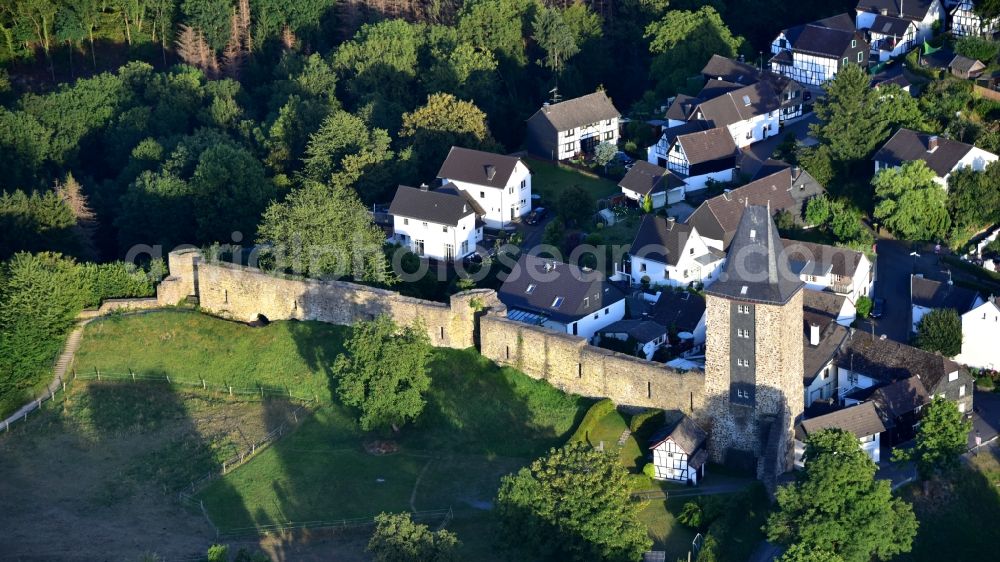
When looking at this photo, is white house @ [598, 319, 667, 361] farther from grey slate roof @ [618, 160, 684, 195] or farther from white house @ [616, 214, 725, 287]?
grey slate roof @ [618, 160, 684, 195]

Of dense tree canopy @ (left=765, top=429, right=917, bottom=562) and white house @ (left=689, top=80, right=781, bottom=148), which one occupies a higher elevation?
white house @ (left=689, top=80, right=781, bottom=148)

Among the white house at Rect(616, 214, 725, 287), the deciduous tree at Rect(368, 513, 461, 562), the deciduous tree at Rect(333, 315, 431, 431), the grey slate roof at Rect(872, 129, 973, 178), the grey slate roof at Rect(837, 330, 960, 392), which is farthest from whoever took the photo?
the grey slate roof at Rect(872, 129, 973, 178)

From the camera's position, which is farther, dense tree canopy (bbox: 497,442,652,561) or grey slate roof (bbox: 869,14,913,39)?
grey slate roof (bbox: 869,14,913,39)

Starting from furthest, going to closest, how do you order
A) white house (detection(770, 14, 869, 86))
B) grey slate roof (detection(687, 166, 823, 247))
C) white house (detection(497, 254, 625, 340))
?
1. white house (detection(770, 14, 869, 86))
2. grey slate roof (detection(687, 166, 823, 247))
3. white house (detection(497, 254, 625, 340))

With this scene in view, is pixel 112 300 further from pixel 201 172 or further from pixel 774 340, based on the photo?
pixel 774 340

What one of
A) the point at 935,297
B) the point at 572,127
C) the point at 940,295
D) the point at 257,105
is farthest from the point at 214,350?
the point at 940,295

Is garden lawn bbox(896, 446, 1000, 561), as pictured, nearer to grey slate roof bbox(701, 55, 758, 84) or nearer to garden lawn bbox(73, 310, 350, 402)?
garden lawn bbox(73, 310, 350, 402)

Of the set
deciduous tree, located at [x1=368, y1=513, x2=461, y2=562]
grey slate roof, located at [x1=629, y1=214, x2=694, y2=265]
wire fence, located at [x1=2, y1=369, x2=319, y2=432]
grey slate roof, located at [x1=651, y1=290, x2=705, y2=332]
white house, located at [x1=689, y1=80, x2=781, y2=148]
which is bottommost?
deciduous tree, located at [x1=368, y1=513, x2=461, y2=562]

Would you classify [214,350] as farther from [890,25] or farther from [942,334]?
[890,25]

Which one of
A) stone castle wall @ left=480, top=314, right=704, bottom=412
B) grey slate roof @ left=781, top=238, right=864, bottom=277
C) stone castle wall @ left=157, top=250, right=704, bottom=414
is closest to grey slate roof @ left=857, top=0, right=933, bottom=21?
grey slate roof @ left=781, top=238, right=864, bottom=277
